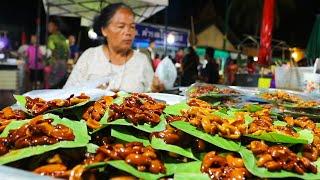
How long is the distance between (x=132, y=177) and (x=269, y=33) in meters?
4.91

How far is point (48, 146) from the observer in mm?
1226

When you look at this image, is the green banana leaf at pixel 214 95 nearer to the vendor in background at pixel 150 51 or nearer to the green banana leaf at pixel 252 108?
the green banana leaf at pixel 252 108

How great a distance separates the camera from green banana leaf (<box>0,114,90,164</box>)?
1.18m

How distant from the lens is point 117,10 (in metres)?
3.56

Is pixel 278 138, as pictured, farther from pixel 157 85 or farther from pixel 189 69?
pixel 189 69

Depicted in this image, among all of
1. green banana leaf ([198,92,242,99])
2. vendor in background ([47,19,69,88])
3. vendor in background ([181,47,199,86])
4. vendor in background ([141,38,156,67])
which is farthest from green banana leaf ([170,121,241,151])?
vendor in background ([181,47,199,86])

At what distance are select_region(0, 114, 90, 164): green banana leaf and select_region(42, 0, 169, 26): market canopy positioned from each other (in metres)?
5.22

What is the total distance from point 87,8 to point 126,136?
6.79 metres

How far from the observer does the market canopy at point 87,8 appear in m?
6.77

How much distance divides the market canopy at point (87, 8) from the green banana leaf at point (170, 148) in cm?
536

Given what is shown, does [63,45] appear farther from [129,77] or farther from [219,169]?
[219,169]

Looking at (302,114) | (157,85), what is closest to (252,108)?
(302,114)

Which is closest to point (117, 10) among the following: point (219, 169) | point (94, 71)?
point (94, 71)

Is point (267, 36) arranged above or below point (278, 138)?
above
